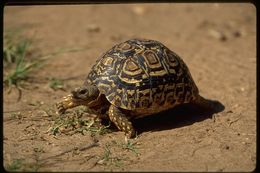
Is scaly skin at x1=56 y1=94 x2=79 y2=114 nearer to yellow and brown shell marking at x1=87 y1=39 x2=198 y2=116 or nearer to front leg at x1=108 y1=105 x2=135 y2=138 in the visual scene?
yellow and brown shell marking at x1=87 y1=39 x2=198 y2=116

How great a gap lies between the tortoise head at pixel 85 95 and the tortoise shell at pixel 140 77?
0.08 metres

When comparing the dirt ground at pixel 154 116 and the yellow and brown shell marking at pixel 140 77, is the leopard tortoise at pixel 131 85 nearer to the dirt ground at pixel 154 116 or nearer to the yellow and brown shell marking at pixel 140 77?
the yellow and brown shell marking at pixel 140 77

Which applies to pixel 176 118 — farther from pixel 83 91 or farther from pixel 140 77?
pixel 83 91

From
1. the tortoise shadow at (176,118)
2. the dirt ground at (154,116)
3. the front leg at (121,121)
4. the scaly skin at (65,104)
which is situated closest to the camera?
the dirt ground at (154,116)

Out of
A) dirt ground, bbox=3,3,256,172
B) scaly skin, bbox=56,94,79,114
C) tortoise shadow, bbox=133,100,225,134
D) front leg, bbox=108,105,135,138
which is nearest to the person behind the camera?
dirt ground, bbox=3,3,256,172

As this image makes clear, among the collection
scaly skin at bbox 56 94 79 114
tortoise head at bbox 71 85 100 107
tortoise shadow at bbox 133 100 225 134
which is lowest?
tortoise shadow at bbox 133 100 225 134

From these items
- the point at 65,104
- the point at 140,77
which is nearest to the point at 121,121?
the point at 140,77

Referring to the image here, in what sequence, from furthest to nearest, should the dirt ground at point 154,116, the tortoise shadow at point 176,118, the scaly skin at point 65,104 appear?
the tortoise shadow at point 176,118, the scaly skin at point 65,104, the dirt ground at point 154,116

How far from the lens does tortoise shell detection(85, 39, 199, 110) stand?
5152 mm

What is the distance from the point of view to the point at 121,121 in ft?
16.8

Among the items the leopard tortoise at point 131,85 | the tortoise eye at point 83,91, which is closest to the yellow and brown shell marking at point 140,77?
the leopard tortoise at point 131,85

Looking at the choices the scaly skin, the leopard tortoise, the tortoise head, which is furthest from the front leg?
the scaly skin

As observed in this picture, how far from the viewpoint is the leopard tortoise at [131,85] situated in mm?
5148

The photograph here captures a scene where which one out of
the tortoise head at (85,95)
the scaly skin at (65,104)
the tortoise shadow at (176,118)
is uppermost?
the tortoise head at (85,95)
